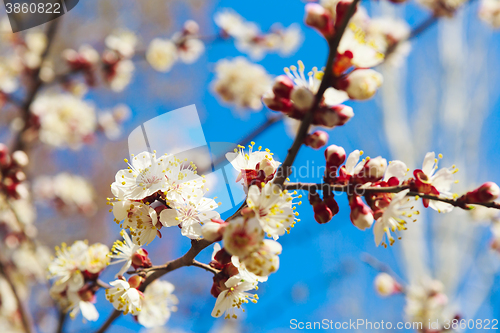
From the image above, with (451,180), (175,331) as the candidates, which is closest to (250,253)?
(451,180)

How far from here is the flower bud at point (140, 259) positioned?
111cm

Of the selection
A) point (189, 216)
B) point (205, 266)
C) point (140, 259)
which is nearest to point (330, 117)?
point (189, 216)

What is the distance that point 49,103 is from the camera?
3506 millimetres

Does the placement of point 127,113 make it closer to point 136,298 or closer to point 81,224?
point 81,224

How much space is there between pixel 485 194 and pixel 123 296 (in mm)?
1192

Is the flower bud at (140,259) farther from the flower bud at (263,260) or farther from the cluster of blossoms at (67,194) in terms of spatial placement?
the cluster of blossoms at (67,194)

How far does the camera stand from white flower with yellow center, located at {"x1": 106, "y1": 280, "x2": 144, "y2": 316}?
3.38 ft

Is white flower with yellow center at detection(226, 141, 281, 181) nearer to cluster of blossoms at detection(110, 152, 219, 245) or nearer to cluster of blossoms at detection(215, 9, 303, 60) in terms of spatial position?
cluster of blossoms at detection(110, 152, 219, 245)

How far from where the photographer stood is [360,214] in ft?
2.98

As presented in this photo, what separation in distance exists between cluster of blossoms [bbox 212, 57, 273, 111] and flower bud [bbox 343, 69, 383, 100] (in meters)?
2.94

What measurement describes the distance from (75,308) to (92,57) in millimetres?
2560

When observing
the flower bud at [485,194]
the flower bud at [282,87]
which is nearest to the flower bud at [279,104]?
the flower bud at [282,87]

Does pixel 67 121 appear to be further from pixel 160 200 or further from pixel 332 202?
pixel 332 202

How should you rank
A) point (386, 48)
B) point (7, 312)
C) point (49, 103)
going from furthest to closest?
point (49, 103) → point (386, 48) → point (7, 312)
